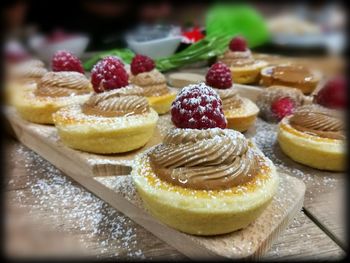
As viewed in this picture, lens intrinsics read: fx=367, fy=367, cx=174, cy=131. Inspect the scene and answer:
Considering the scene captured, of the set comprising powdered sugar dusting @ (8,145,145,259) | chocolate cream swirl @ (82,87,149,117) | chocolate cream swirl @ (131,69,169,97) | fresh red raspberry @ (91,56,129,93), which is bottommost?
powdered sugar dusting @ (8,145,145,259)

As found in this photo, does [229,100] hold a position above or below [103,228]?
above

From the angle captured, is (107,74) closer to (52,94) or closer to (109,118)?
(109,118)

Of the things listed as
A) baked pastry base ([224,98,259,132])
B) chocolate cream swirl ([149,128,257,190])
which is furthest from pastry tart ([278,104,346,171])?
chocolate cream swirl ([149,128,257,190])

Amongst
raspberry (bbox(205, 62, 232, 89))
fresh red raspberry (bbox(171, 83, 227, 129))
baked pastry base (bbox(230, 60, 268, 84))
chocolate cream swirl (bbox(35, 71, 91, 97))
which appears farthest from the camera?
baked pastry base (bbox(230, 60, 268, 84))

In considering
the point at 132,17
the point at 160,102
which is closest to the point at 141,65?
the point at 160,102

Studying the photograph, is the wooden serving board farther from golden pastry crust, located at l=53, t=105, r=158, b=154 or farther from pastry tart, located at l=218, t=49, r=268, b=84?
pastry tart, located at l=218, t=49, r=268, b=84

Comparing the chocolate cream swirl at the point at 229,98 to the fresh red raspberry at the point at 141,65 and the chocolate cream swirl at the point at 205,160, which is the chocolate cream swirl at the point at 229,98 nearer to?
the fresh red raspberry at the point at 141,65

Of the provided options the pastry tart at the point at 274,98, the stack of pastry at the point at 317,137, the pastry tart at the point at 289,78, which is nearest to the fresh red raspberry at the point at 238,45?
the pastry tart at the point at 289,78
